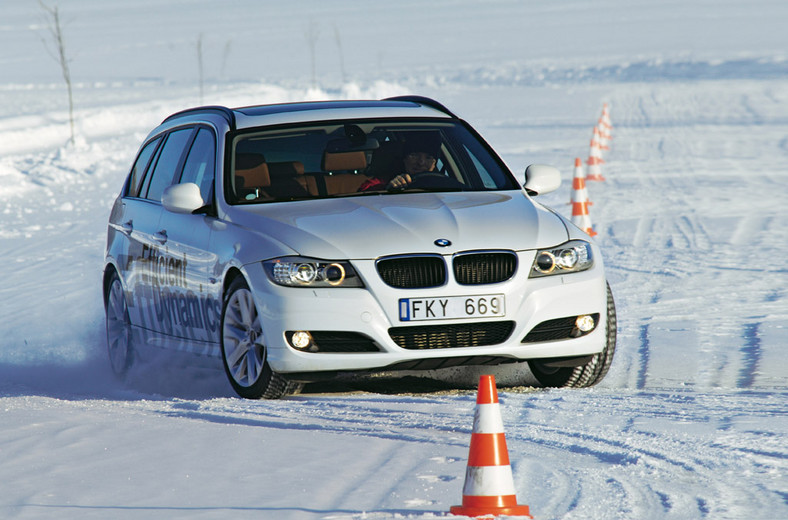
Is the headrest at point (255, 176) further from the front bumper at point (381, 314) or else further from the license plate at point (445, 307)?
the license plate at point (445, 307)

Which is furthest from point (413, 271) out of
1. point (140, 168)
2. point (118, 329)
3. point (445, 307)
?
point (140, 168)

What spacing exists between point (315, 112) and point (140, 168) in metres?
1.61

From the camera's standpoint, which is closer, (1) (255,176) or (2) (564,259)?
(2) (564,259)

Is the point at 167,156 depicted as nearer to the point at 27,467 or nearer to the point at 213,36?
the point at 27,467

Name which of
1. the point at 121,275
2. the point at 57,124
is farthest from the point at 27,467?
the point at 57,124

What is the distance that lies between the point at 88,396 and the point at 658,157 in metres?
16.5

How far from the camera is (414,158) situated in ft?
24.3

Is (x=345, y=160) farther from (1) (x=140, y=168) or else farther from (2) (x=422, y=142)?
(1) (x=140, y=168)

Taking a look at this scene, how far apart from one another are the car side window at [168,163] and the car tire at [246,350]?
1690mm

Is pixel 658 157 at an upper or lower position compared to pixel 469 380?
lower

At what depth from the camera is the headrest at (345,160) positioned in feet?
24.4

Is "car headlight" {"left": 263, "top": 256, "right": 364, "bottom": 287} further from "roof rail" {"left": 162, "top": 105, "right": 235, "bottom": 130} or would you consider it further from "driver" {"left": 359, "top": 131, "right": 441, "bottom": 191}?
"roof rail" {"left": 162, "top": 105, "right": 235, "bottom": 130}

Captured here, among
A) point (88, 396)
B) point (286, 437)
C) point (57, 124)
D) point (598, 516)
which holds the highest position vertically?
point (598, 516)

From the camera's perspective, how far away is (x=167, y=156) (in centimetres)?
828
